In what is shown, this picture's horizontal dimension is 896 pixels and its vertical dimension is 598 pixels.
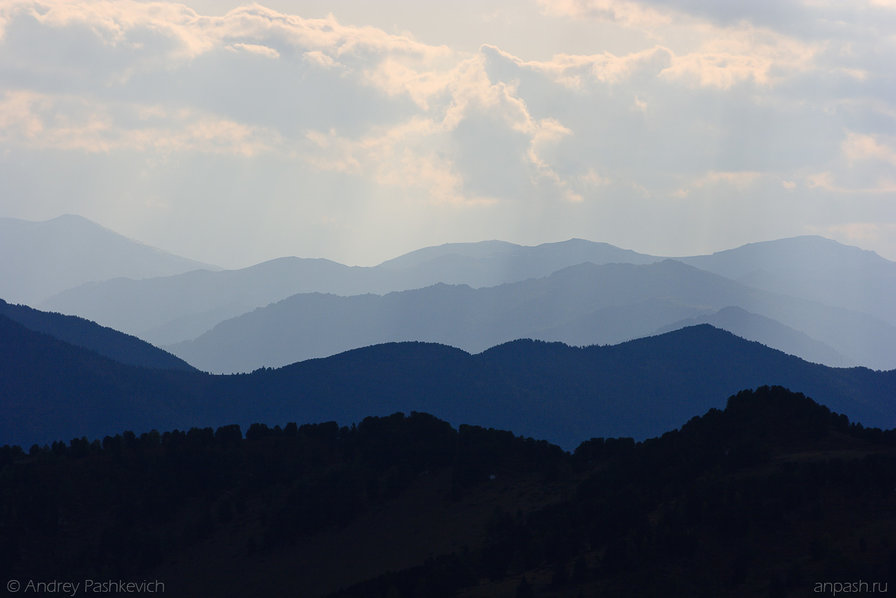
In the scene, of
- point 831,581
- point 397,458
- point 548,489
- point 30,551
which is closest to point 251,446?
point 397,458

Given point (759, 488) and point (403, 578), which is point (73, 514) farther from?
point (759, 488)

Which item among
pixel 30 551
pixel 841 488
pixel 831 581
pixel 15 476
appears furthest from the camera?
pixel 15 476

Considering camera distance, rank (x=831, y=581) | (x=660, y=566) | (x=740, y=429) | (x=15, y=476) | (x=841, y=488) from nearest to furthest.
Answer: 1. (x=831, y=581)
2. (x=660, y=566)
3. (x=841, y=488)
4. (x=740, y=429)
5. (x=15, y=476)

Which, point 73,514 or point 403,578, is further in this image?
point 73,514

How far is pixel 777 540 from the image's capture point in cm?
7906

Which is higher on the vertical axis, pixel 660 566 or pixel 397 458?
pixel 397 458

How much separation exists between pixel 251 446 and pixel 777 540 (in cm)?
7656

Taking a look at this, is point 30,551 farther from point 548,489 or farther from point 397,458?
point 548,489

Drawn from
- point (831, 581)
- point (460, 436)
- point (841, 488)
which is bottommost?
point (831, 581)

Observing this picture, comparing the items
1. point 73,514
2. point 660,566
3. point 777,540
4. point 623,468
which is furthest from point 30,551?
point 777,540

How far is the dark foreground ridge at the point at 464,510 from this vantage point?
78875mm

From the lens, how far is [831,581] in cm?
6938

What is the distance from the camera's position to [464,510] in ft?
369

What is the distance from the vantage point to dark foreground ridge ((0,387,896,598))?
259 feet
